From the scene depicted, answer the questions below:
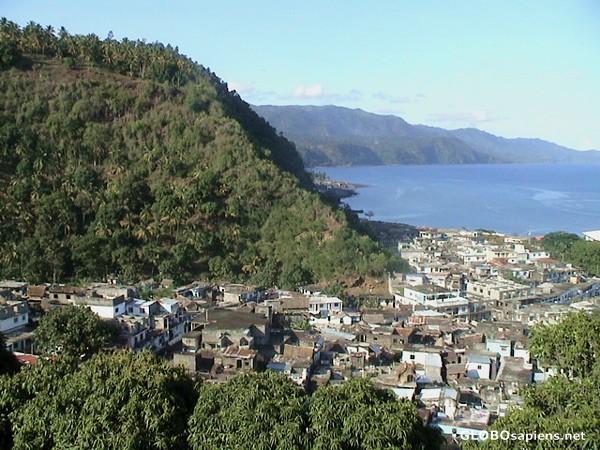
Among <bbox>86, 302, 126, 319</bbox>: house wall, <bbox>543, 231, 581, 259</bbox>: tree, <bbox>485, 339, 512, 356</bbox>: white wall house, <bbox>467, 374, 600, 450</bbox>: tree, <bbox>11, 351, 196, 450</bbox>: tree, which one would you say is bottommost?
<bbox>485, 339, 512, 356</bbox>: white wall house

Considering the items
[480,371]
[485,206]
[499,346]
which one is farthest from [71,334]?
[485,206]

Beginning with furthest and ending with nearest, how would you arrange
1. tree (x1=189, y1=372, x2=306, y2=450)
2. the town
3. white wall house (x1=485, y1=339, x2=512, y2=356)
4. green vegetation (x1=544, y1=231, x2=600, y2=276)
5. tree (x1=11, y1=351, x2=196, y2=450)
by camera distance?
green vegetation (x1=544, y1=231, x2=600, y2=276) → white wall house (x1=485, y1=339, x2=512, y2=356) → the town → tree (x1=11, y1=351, x2=196, y2=450) → tree (x1=189, y1=372, x2=306, y2=450)

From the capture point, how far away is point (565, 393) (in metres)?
9.11

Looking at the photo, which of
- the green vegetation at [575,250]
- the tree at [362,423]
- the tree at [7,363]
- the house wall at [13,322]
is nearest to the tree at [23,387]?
the tree at [7,363]

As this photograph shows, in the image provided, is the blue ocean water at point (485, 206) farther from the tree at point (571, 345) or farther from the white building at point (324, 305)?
the tree at point (571, 345)

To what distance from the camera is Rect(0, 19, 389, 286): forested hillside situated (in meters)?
26.6

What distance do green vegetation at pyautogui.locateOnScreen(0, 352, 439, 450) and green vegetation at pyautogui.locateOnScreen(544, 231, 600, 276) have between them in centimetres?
2656

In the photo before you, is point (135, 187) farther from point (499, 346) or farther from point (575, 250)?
point (575, 250)

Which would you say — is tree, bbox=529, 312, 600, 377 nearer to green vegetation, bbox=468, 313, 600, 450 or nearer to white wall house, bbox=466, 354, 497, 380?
green vegetation, bbox=468, 313, 600, 450

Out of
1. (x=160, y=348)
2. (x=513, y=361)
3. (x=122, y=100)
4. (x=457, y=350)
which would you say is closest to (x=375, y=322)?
(x=457, y=350)

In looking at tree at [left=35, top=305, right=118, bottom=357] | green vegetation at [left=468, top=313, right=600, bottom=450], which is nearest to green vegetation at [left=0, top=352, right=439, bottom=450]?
green vegetation at [left=468, top=313, right=600, bottom=450]

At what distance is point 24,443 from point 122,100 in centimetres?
2944

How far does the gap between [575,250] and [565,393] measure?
26.9 metres

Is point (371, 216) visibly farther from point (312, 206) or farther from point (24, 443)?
point (24, 443)
